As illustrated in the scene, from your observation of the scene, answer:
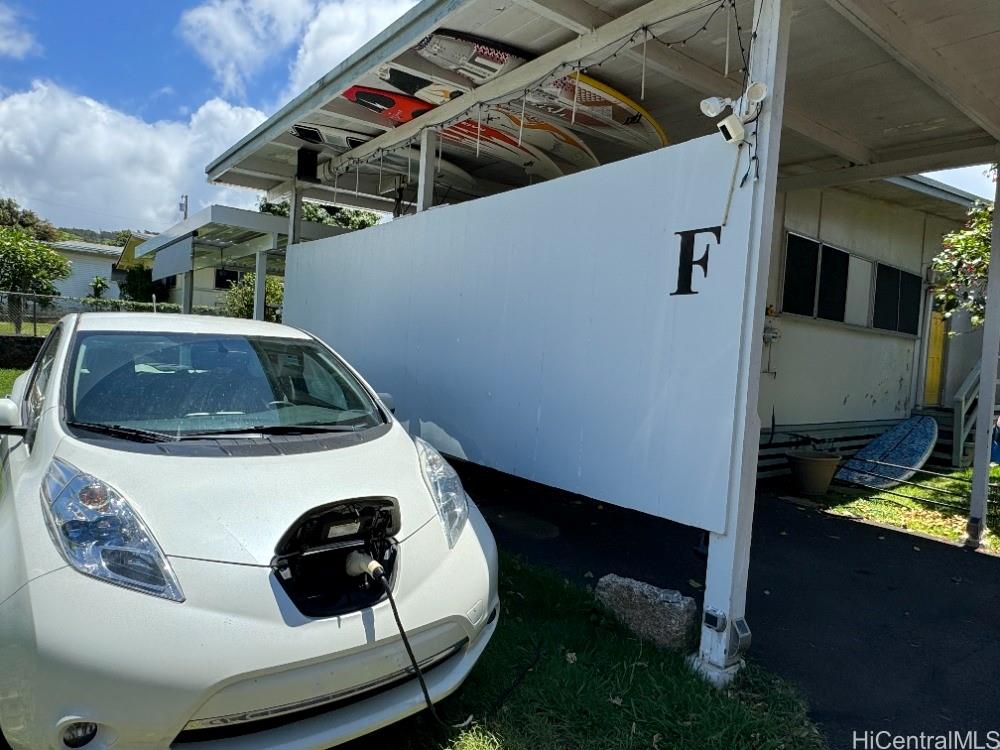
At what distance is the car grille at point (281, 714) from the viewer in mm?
1904

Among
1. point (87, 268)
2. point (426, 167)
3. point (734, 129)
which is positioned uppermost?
point (87, 268)

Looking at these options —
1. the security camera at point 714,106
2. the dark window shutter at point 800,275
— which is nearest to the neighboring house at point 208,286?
the dark window shutter at point 800,275

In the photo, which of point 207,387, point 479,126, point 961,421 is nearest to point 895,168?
point 479,126

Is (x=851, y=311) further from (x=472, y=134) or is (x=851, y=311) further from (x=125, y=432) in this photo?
(x=125, y=432)

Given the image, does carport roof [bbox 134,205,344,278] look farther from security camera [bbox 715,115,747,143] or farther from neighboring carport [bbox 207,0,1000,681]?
security camera [bbox 715,115,747,143]

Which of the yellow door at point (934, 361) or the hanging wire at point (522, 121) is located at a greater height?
the hanging wire at point (522, 121)

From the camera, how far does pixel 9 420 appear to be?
259 centimetres

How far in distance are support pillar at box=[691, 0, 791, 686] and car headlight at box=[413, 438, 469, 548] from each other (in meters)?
1.30

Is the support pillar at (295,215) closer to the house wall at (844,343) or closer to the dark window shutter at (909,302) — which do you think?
the house wall at (844,343)

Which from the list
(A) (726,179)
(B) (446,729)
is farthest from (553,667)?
(A) (726,179)

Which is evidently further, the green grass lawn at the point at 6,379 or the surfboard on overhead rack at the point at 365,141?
the green grass lawn at the point at 6,379

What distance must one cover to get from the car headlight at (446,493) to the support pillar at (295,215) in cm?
616

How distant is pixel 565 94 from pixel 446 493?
12.6 feet

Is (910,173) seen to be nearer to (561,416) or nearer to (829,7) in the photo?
(829,7)
